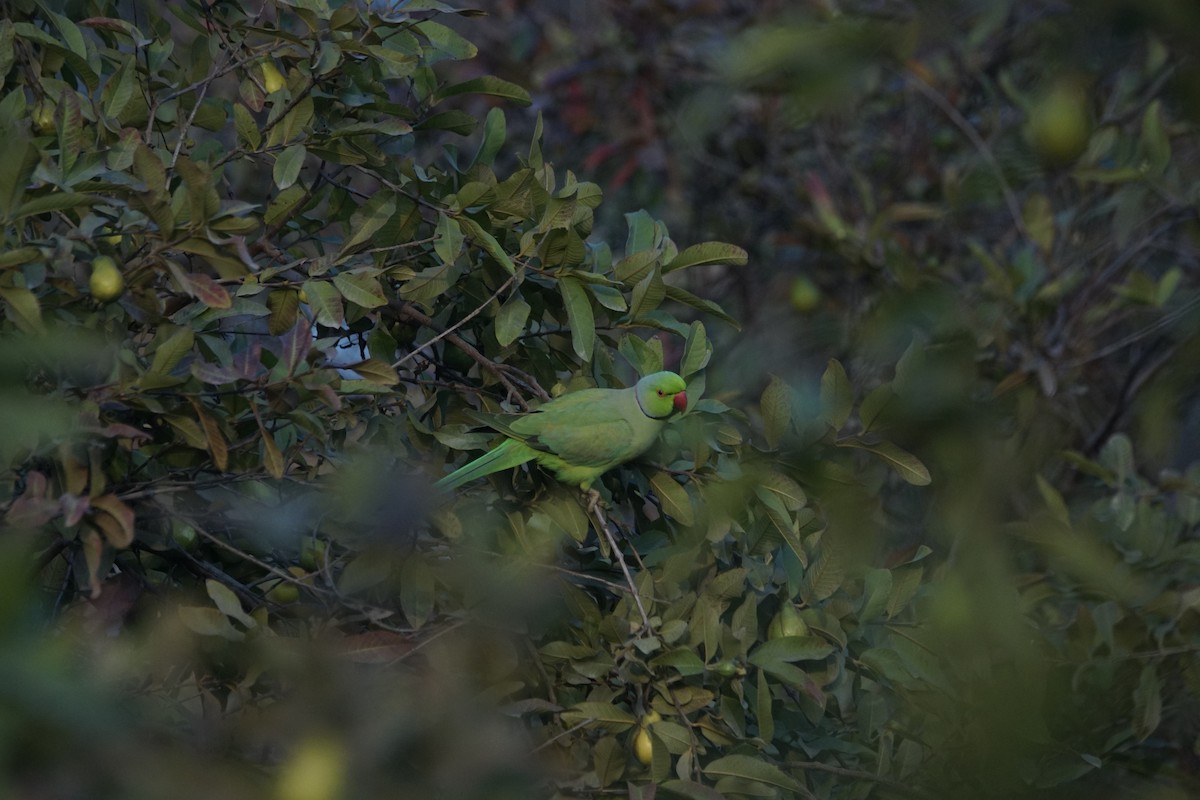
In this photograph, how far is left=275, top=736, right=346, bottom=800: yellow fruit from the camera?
0.87m

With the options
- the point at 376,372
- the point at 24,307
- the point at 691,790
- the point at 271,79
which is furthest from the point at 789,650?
the point at 271,79

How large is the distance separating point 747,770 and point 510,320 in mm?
824

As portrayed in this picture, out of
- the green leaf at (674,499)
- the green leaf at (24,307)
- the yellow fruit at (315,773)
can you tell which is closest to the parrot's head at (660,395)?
the green leaf at (674,499)

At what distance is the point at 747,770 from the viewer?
160 centimetres

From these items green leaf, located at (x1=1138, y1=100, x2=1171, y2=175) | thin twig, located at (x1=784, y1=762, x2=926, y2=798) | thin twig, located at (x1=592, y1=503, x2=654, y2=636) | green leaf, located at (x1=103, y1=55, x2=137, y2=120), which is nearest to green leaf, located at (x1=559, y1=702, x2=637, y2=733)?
thin twig, located at (x1=592, y1=503, x2=654, y2=636)

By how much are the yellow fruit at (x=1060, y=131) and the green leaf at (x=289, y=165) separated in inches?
99.9

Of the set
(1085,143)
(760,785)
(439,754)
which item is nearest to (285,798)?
(439,754)

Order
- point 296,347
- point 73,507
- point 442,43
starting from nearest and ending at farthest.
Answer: point 73,507
point 296,347
point 442,43

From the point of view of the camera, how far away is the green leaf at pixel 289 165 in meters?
1.80

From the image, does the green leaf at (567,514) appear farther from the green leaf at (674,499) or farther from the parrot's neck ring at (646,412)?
the parrot's neck ring at (646,412)

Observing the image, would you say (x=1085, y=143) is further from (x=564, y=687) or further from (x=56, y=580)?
(x=56, y=580)

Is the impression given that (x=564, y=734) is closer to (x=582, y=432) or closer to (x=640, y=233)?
(x=582, y=432)

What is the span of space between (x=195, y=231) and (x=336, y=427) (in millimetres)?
394

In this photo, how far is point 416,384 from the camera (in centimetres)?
195
